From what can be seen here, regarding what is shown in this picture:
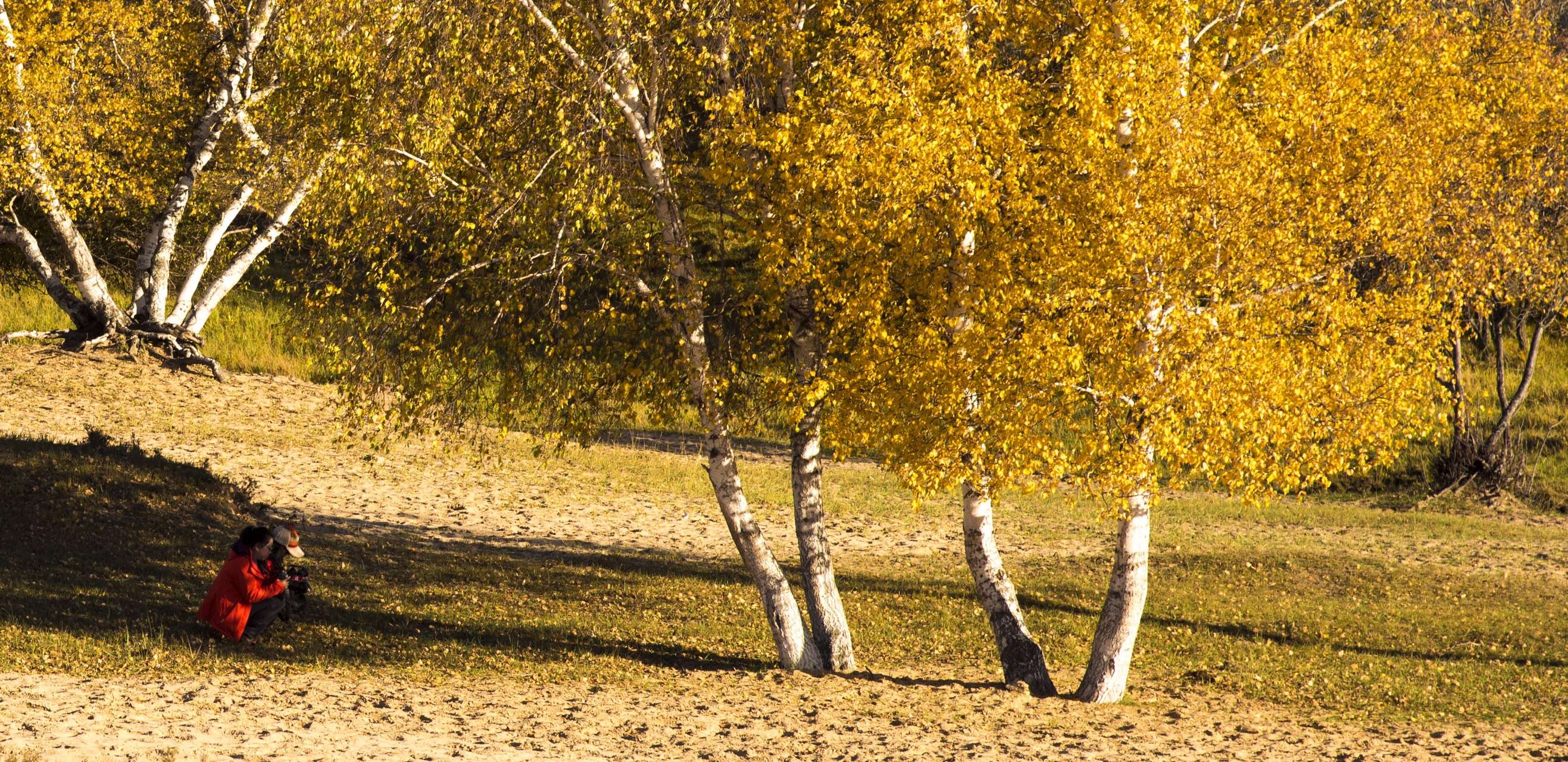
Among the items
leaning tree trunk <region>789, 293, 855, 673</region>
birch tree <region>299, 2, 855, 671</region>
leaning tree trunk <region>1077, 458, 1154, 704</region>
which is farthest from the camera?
leaning tree trunk <region>789, 293, 855, 673</region>

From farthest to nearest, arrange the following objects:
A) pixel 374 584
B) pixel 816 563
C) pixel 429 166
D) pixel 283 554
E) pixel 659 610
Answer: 1. pixel 659 610
2. pixel 374 584
3. pixel 816 563
4. pixel 283 554
5. pixel 429 166

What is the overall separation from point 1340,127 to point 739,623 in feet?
30.8

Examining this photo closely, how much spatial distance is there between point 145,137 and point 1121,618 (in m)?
25.8

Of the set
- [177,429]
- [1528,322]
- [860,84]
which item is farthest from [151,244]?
[1528,322]

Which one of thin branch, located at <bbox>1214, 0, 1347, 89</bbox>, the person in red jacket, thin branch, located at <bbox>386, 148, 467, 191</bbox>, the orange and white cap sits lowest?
the person in red jacket

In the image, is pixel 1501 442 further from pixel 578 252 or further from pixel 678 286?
pixel 578 252

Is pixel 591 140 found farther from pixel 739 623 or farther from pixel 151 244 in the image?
pixel 151 244

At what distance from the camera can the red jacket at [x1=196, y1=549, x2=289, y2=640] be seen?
12.9 m

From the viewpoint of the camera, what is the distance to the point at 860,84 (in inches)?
442

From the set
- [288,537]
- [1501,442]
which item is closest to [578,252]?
[288,537]

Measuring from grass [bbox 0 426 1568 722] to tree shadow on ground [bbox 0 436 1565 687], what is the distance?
1.9 inches

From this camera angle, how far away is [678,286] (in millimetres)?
12828

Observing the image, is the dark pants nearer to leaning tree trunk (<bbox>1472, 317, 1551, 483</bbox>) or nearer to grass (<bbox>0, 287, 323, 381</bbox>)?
grass (<bbox>0, 287, 323, 381</bbox>)

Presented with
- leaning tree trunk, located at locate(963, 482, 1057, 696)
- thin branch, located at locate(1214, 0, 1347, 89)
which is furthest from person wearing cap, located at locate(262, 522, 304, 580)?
thin branch, located at locate(1214, 0, 1347, 89)
